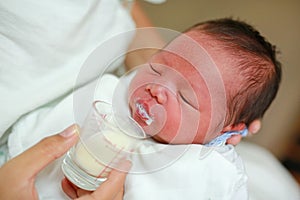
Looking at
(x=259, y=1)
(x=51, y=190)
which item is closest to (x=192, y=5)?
(x=259, y=1)

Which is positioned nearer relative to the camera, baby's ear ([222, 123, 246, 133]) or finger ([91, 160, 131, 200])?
finger ([91, 160, 131, 200])

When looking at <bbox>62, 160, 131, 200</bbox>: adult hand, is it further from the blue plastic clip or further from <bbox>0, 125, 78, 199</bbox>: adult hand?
the blue plastic clip

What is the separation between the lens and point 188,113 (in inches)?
33.0

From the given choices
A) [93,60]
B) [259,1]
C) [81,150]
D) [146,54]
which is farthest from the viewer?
[259,1]

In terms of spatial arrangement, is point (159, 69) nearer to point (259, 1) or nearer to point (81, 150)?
point (81, 150)

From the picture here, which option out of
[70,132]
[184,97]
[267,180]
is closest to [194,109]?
[184,97]

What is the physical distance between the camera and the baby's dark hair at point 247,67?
85 cm

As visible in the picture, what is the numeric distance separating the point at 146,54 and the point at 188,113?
1.14 feet

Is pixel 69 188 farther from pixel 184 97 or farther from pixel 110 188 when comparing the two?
pixel 184 97

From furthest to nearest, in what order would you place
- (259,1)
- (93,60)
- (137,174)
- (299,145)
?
(299,145) → (259,1) → (93,60) → (137,174)

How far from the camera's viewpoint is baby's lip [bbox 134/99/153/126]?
78 centimetres

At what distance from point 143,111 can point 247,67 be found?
0.22m

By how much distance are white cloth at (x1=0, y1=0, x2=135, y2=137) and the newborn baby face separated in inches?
7.4

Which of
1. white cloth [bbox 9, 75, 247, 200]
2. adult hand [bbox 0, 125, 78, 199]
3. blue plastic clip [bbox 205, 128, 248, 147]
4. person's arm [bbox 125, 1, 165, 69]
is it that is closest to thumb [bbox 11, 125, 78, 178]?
adult hand [bbox 0, 125, 78, 199]
